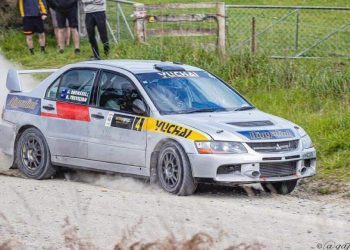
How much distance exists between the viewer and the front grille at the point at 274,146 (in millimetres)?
11562

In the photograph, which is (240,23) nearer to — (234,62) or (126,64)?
(234,62)

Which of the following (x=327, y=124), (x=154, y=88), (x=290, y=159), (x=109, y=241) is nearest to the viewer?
(x=109, y=241)

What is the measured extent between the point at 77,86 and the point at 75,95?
148 mm

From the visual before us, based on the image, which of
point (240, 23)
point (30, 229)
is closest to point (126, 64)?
point (30, 229)

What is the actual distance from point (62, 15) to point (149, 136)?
11.5 meters

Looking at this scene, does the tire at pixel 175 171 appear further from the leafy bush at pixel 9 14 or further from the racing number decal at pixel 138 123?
the leafy bush at pixel 9 14

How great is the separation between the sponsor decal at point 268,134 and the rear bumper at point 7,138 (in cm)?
355

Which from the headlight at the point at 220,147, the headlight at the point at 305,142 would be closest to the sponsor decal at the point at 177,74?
the headlight at the point at 220,147

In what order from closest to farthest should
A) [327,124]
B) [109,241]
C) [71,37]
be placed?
[109,241] < [327,124] < [71,37]

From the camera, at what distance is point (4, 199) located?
Result: 1109cm

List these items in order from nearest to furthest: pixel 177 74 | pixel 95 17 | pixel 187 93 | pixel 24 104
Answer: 1. pixel 187 93
2. pixel 177 74
3. pixel 24 104
4. pixel 95 17

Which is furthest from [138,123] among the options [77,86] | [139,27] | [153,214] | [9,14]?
[9,14]

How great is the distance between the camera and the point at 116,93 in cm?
1273

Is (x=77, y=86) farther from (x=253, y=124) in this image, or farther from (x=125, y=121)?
(x=253, y=124)
